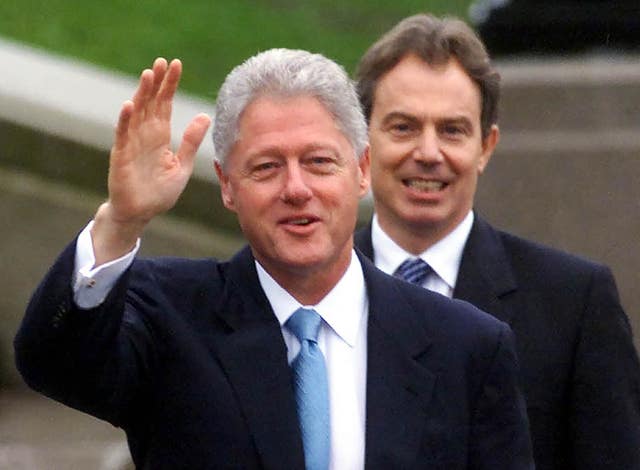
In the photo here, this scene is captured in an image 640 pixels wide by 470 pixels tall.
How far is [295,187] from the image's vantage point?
4.21 m

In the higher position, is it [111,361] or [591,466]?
[111,361]

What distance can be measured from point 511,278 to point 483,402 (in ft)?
3.87

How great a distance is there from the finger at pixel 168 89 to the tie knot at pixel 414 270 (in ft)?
5.22

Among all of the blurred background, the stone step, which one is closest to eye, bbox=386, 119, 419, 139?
the blurred background

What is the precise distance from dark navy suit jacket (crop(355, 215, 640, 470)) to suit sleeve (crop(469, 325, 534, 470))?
2.79 feet

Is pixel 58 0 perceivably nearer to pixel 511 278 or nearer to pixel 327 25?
pixel 327 25

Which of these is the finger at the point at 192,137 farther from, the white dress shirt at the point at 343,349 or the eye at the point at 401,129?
the eye at the point at 401,129

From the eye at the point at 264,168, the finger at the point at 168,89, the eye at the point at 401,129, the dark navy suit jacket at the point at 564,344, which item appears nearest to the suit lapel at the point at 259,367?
the eye at the point at 264,168

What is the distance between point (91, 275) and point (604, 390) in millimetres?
1696

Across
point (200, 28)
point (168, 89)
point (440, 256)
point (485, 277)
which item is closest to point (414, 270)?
point (440, 256)

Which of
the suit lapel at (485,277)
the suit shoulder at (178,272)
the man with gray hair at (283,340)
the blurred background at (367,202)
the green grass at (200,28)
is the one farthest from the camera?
the green grass at (200,28)

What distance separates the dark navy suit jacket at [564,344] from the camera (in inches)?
206

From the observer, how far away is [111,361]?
13.4ft

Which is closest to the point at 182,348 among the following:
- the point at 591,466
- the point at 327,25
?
the point at 591,466
